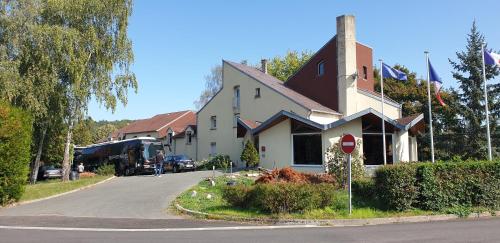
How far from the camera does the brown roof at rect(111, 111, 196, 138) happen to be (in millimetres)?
58156

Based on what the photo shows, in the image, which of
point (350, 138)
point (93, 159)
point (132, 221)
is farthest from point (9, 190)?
point (93, 159)

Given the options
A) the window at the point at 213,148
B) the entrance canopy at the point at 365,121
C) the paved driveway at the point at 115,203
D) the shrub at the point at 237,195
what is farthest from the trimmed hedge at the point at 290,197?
the window at the point at 213,148

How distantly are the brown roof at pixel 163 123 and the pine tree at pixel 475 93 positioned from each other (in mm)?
29674

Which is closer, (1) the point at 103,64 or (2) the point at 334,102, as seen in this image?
(1) the point at 103,64

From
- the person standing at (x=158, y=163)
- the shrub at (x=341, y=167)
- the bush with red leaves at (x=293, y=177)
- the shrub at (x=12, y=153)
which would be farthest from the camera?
the person standing at (x=158, y=163)

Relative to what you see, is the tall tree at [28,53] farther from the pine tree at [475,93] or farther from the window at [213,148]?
the pine tree at [475,93]

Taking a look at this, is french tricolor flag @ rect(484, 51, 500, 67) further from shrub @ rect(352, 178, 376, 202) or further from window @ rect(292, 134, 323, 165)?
shrub @ rect(352, 178, 376, 202)

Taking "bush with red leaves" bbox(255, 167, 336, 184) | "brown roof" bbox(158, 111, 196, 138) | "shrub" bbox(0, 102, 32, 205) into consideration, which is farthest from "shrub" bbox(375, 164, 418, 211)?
"brown roof" bbox(158, 111, 196, 138)

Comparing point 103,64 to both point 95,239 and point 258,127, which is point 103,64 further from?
point 95,239

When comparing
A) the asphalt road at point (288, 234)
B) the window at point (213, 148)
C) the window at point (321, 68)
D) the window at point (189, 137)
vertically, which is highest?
the window at point (321, 68)

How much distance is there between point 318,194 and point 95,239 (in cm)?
718

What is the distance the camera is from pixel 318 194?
50.0 feet

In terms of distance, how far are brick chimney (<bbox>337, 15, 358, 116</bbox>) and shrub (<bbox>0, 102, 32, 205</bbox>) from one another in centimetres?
2288

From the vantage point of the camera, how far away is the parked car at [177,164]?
38688mm
